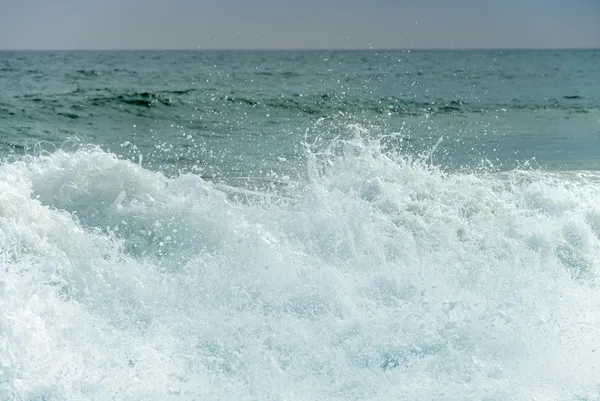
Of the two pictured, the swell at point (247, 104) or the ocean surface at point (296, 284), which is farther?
the swell at point (247, 104)

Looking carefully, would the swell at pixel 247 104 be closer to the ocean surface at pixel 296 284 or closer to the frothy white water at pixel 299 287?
the ocean surface at pixel 296 284

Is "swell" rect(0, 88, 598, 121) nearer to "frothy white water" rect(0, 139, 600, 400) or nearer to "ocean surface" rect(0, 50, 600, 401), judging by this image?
"ocean surface" rect(0, 50, 600, 401)

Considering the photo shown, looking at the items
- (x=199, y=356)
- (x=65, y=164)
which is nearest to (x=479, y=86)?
(x=65, y=164)

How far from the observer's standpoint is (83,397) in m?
4.31

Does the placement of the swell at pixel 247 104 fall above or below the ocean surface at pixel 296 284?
above

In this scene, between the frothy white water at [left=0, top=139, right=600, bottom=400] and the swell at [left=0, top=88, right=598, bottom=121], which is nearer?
the frothy white water at [left=0, top=139, right=600, bottom=400]

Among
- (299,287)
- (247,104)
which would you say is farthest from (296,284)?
(247,104)

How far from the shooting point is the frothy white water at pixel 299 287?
4.60 meters

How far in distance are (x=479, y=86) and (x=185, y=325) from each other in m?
27.1

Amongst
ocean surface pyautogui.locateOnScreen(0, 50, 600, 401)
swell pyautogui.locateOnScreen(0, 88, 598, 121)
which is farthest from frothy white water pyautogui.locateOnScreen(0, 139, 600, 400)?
swell pyautogui.locateOnScreen(0, 88, 598, 121)

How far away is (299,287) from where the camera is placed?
5707 mm

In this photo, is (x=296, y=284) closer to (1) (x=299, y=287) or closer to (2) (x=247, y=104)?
(1) (x=299, y=287)

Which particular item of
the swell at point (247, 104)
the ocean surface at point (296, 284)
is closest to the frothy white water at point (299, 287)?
the ocean surface at point (296, 284)

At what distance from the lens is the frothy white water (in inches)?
181
